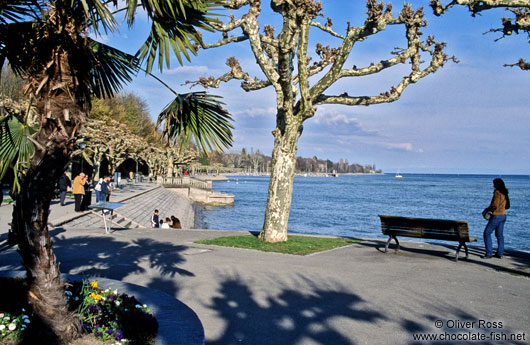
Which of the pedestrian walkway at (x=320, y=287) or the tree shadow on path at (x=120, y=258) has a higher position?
the pedestrian walkway at (x=320, y=287)

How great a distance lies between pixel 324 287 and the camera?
694 centimetres

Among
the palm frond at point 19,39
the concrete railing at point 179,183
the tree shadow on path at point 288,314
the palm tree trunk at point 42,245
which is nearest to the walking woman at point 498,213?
the tree shadow on path at point 288,314

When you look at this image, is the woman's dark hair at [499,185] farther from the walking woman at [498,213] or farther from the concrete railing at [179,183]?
the concrete railing at [179,183]

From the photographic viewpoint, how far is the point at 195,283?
6.89 metres

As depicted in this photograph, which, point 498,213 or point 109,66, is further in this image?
point 498,213

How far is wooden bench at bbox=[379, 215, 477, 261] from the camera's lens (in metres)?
9.45

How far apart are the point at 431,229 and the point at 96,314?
7575mm

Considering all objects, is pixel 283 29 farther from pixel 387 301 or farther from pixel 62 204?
pixel 62 204

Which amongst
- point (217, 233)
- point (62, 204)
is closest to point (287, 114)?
point (217, 233)

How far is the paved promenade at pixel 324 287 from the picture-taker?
16.5 feet

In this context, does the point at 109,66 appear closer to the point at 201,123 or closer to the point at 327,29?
the point at 201,123

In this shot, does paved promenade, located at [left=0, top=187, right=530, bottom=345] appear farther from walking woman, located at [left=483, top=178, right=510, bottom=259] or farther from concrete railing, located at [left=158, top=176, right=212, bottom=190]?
concrete railing, located at [left=158, top=176, right=212, bottom=190]

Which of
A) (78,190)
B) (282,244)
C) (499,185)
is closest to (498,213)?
(499,185)

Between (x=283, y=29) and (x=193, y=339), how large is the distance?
7.54 m
